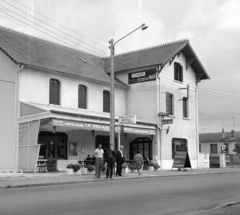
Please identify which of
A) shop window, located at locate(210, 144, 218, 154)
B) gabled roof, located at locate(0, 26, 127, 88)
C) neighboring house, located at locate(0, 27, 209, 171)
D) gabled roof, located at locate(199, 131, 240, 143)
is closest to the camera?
neighboring house, located at locate(0, 27, 209, 171)

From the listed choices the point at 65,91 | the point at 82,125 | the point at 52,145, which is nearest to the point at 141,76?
the point at 65,91

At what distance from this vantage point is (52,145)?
1089 inches

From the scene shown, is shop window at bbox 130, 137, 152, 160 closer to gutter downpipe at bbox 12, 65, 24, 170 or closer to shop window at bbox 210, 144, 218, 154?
gutter downpipe at bbox 12, 65, 24, 170

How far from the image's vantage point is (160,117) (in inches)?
1277

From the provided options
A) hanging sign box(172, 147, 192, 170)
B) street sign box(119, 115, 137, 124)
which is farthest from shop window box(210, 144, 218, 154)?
street sign box(119, 115, 137, 124)

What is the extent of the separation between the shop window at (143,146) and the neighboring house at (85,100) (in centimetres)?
8

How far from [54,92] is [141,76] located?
27.4ft

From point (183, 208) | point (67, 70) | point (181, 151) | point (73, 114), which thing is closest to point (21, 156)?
point (73, 114)

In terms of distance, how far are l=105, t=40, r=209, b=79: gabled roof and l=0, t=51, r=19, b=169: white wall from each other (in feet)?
35.5

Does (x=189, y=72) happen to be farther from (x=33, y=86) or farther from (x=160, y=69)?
(x=33, y=86)

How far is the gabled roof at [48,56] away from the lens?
26.3 metres

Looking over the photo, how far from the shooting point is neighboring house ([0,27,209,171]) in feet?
82.0

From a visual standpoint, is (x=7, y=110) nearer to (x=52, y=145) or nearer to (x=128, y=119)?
(x=52, y=145)

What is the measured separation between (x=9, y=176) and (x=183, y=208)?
495 inches
